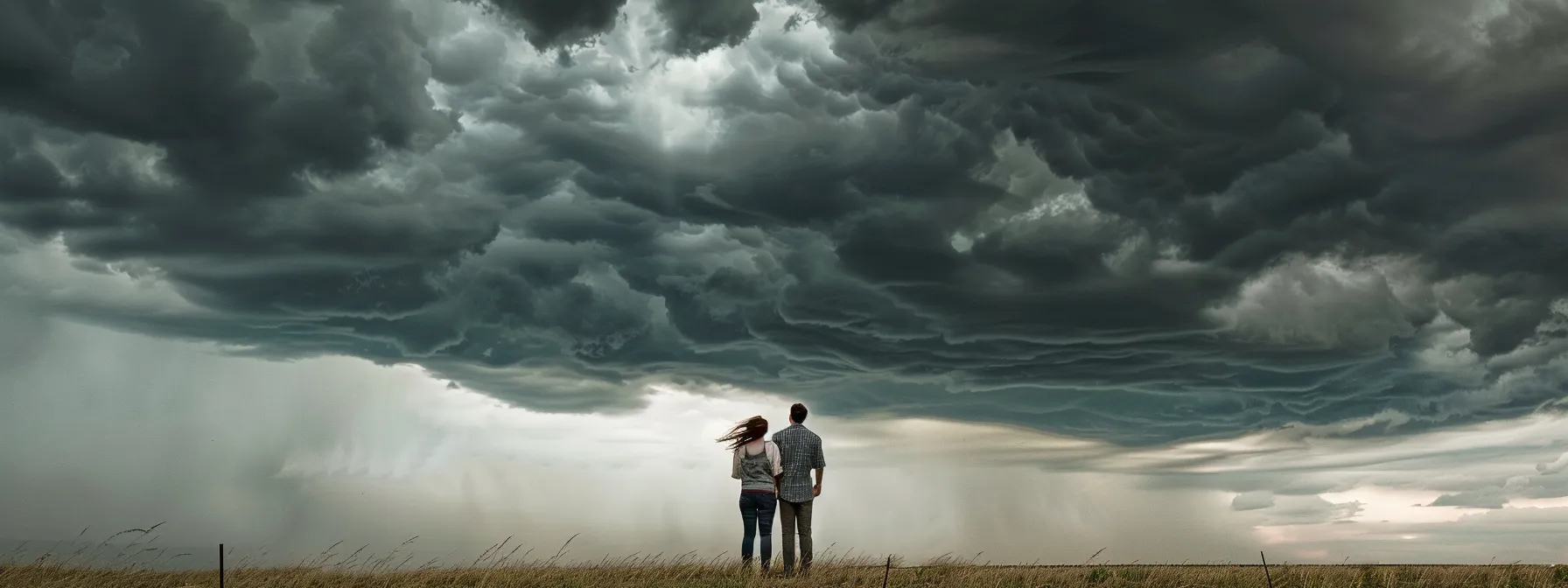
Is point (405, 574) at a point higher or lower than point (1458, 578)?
higher

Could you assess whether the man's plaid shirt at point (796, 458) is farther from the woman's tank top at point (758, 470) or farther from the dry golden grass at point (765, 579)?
the dry golden grass at point (765, 579)

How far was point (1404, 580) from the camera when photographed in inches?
694

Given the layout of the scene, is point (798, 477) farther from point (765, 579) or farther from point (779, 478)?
point (765, 579)

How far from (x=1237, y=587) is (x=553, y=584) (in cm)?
973

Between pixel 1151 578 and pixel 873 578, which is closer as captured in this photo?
pixel 873 578

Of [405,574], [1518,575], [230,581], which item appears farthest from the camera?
[1518,575]

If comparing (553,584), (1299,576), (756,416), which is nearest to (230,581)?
(553,584)

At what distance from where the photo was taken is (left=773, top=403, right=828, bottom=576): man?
→ 1723cm

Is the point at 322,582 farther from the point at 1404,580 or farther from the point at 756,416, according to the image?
the point at 1404,580

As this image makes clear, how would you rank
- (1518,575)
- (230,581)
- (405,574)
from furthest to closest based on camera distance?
(1518,575) → (405,574) → (230,581)

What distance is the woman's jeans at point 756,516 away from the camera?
17.0m

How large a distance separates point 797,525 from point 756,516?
30.7 inches

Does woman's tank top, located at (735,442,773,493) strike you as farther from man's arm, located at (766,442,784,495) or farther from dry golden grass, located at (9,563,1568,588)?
dry golden grass, located at (9,563,1568,588)

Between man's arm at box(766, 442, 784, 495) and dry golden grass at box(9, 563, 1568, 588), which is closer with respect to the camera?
dry golden grass at box(9, 563, 1568, 588)
